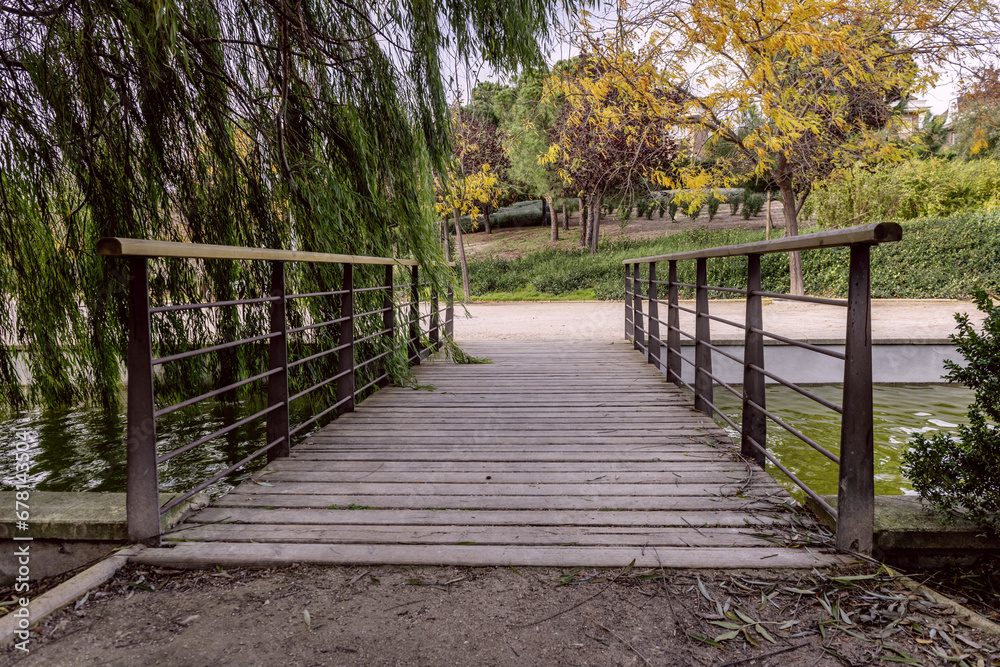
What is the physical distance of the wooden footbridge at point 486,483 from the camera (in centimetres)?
221

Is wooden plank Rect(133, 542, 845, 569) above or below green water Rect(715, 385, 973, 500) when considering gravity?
above

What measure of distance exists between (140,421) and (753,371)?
2.61m

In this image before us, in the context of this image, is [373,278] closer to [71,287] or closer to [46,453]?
[71,287]

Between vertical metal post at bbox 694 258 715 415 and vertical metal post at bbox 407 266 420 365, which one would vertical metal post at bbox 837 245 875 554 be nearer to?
vertical metal post at bbox 694 258 715 415

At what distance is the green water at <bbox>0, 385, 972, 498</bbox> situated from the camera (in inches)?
165

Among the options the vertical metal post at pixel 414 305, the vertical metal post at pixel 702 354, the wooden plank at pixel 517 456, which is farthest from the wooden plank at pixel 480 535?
the vertical metal post at pixel 414 305

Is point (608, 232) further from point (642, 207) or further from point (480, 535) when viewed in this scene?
point (480, 535)

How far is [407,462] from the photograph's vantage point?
335 centimetres

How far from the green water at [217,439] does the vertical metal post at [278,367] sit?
0.77m

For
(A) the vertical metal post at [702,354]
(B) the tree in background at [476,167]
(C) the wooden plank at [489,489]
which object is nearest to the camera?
(C) the wooden plank at [489,489]

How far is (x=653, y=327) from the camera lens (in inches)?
243

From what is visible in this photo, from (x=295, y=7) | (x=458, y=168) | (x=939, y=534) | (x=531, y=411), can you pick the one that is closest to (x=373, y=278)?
(x=458, y=168)

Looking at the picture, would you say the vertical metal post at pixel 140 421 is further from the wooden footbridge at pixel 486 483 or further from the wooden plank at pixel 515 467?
the wooden plank at pixel 515 467

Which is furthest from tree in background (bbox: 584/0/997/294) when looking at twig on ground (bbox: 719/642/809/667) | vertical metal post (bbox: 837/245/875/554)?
twig on ground (bbox: 719/642/809/667)
